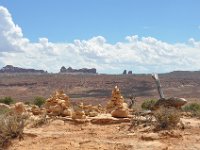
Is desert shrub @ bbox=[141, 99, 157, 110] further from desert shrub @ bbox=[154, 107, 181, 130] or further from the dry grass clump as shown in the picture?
the dry grass clump

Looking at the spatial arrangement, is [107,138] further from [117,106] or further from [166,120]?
[117,106]

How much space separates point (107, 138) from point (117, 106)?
16.9 feet

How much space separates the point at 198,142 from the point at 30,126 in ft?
23.1

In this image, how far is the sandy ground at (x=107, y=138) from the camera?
45.0 ft

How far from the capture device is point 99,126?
17.3 metres

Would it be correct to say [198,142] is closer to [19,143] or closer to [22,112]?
[19,143]

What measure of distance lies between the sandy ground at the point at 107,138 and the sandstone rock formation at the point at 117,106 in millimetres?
1162

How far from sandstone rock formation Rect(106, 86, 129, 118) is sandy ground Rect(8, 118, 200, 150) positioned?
3.81ft

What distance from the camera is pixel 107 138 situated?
49.3 feet

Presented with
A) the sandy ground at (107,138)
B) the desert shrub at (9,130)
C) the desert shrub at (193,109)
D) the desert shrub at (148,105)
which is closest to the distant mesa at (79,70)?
the desert shrub at (148,105)

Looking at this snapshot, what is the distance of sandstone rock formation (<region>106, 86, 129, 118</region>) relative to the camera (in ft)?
60.2

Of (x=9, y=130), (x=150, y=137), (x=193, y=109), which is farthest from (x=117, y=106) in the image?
(x=193, y=109)

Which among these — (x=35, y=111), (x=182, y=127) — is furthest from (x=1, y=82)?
(x=182, y=127)

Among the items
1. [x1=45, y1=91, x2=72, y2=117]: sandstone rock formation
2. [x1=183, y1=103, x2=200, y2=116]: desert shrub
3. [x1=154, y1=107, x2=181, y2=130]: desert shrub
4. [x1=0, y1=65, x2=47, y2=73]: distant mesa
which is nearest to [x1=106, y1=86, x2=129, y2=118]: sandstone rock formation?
[x1=45, y1=91, x2=72, y2=117]: sandstone rock formation
